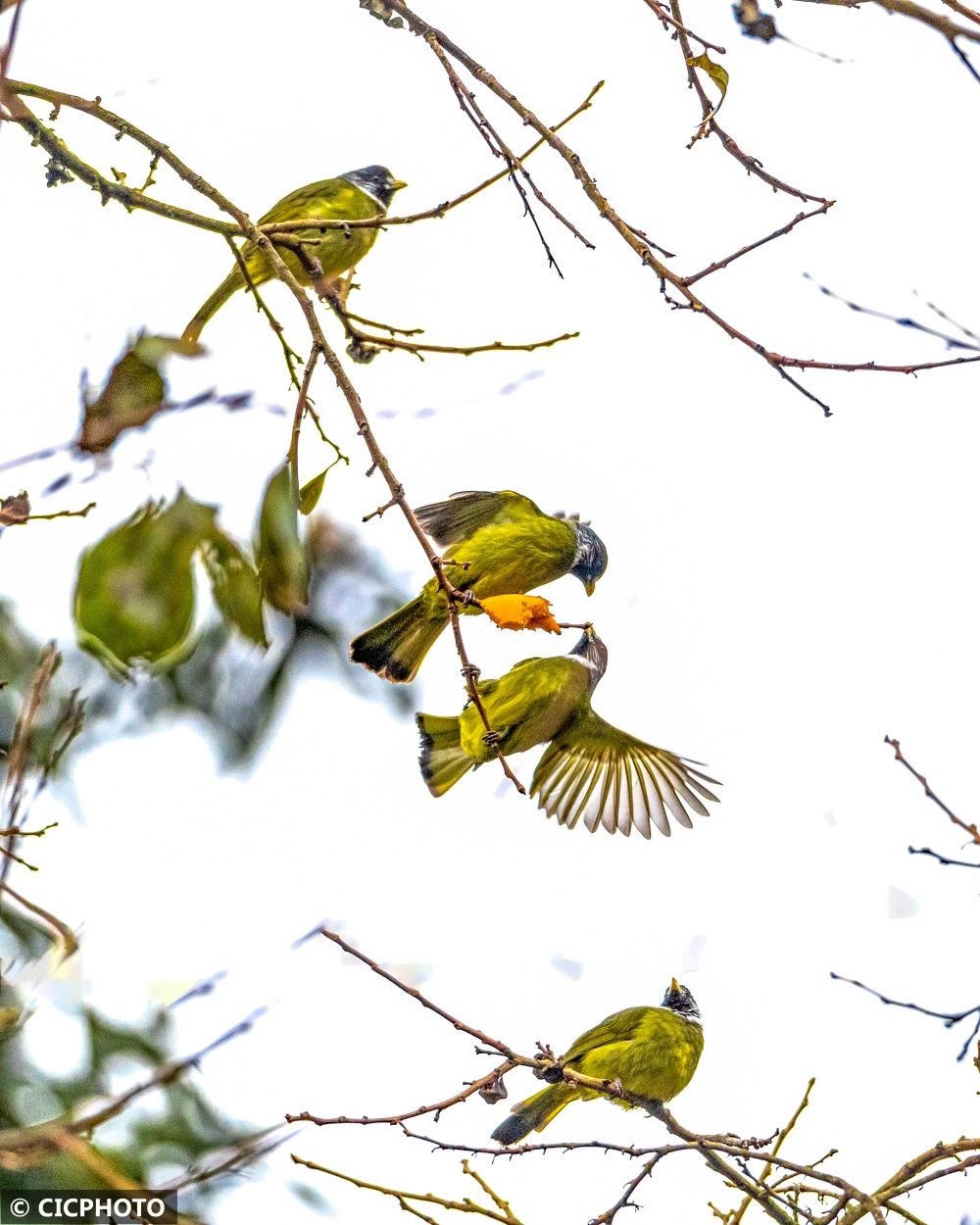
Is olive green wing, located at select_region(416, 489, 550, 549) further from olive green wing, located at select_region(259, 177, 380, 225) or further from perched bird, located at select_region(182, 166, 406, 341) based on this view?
olive green wing, located at select_region(259, 177, 380, 225)

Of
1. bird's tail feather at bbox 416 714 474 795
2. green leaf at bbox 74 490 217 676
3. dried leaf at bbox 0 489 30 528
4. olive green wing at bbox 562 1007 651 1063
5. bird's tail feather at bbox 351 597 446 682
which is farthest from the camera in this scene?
olive green wing at bbox 562 1007 651 1063

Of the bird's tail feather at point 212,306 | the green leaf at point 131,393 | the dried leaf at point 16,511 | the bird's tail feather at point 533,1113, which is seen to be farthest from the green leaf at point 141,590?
the bird's tail feather at point 533,1113

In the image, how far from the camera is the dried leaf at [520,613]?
8.50 ft

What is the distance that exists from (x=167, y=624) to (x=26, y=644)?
1.94 m

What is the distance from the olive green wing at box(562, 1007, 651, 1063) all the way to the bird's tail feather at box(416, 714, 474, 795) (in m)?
1.01

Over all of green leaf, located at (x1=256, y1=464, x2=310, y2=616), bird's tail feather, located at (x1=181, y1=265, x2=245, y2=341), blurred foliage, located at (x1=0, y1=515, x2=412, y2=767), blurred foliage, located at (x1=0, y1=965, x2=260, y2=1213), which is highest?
bird's tail feather, located at (x1=181, y1=265, x2=245, y2=341)

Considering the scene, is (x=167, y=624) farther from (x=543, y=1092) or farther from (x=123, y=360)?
(x=543, y=1092)

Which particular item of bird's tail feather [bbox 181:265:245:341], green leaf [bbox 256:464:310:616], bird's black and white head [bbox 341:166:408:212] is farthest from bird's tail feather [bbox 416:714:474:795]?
green leaf [bbox 256:464:310:616]

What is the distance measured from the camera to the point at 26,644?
356 centimetres

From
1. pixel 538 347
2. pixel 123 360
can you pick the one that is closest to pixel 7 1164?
pixel 123 360

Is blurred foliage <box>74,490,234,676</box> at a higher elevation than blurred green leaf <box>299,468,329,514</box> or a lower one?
lower

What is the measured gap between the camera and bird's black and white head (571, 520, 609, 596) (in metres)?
3.96

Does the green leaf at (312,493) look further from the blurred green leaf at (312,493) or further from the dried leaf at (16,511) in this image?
the dried leaf at (16,511)

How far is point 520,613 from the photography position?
2.62 m
